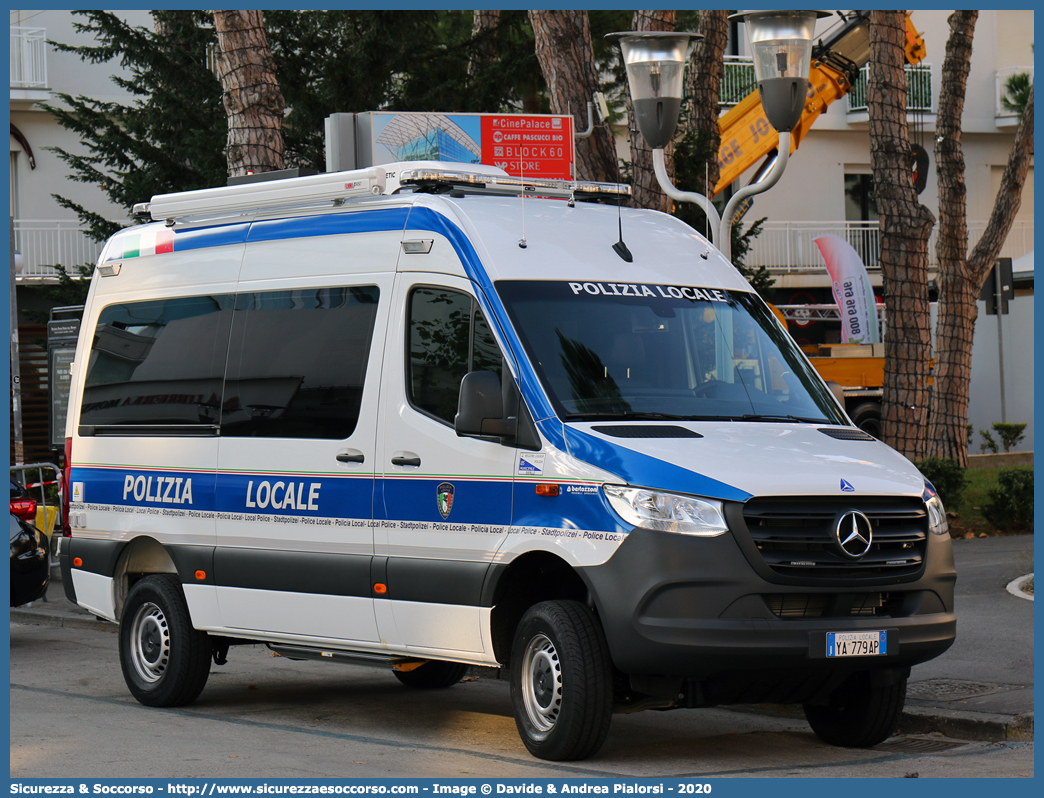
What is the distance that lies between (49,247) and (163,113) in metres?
9.69

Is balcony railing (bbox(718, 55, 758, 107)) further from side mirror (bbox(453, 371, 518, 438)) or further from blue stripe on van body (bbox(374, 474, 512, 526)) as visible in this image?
side mirror (bbox(453, 371, 518, 438))

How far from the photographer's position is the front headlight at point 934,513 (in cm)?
759

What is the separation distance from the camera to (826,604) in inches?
285

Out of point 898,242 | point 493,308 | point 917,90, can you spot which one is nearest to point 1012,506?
point 898,242

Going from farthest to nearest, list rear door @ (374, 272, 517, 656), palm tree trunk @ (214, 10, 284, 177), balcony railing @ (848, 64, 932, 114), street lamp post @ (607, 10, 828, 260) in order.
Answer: balcony railing @ (848, 64, 932, 114)
palm tree trunk @ (214, 10, 284, 177)
street lamp post @ (607, 10, 828, 260)
rear door @ (374, 272, 517, 656)

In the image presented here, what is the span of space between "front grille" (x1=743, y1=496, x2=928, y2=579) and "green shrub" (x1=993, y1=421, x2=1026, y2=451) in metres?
24.5

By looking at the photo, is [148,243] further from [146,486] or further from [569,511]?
[569,511]

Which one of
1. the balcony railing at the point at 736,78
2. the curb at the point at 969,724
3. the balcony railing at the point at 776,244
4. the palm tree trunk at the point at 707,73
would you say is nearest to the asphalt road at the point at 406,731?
the curb at the point at 969,724

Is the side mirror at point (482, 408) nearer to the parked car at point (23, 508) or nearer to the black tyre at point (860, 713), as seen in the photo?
the black tyre at point (860, 713)

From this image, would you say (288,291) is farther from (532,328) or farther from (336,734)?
(336,734)

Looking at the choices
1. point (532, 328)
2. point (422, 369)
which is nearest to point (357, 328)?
point (422, 369)

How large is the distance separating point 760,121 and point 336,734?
19.6m

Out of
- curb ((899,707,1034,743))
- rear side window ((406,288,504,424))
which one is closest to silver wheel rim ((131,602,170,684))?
rear side window ((406,288,504,424))

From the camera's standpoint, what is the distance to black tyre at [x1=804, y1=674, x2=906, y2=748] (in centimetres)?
799
